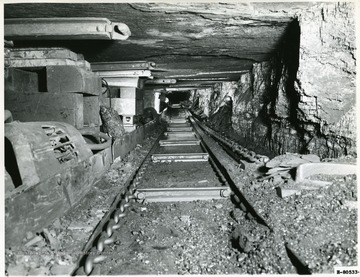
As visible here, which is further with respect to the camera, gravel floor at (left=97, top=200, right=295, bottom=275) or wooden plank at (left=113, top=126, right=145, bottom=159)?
wooden plank at (left=113, top=126, right=145, bottom=159)

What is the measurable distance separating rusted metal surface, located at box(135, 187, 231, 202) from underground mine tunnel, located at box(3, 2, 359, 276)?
1cm

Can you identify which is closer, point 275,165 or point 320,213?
point 320,213

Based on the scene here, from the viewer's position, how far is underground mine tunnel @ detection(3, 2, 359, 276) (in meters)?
2.03

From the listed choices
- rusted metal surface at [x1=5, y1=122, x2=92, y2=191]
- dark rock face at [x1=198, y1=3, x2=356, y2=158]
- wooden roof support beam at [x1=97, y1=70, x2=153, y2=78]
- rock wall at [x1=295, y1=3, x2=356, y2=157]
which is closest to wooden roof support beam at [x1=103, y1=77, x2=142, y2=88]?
wooden roof support beam at [x1=97, y1=70, x2=153, y2=78]

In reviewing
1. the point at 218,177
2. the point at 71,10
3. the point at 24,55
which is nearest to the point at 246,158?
the point at 218,177

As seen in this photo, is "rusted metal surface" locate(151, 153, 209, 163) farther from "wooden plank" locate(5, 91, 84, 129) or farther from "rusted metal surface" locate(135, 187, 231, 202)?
"rusted metal surface" locate(135, 187, 231, 202)

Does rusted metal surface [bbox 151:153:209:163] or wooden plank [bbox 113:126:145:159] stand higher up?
wooden plank [bbox 113:126:145:159]

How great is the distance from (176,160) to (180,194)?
2.13 metres

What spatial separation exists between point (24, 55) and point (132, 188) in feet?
10.2

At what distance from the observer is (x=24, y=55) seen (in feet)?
14.8

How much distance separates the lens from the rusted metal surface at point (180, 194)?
328 centimetres

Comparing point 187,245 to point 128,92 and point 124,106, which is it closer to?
point 124,106

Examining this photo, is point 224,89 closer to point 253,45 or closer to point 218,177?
point 253,45

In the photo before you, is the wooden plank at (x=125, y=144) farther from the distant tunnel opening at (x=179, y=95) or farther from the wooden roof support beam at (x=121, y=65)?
the distant tunnel opening at (x=179, y=95)
